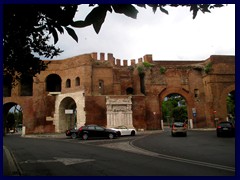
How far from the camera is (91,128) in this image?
2452 cm

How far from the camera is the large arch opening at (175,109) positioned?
219ft

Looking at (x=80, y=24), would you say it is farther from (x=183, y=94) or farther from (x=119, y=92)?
(x=183, y=94)

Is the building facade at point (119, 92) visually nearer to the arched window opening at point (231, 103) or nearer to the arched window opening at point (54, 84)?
the arched window opening at point (54, 84)

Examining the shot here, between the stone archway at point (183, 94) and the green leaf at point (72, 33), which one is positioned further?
the stone archway at point (183, 94)

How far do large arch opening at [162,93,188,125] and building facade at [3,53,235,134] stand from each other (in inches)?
1154

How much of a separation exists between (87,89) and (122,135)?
936 cm

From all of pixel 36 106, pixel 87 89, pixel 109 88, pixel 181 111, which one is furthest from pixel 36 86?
pixel 181 111

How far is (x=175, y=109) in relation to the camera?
68125 millimetres

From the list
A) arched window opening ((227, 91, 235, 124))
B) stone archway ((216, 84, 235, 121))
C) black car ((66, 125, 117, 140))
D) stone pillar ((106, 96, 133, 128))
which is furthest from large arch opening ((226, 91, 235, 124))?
black car ((66, 125, 117, 140))

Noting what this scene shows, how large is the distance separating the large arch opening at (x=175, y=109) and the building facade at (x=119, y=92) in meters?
29.3

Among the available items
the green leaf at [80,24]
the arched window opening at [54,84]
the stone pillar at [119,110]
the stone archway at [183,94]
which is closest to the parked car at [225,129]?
the stone pillar at [119,110]

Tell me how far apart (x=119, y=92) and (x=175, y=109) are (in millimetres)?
34930

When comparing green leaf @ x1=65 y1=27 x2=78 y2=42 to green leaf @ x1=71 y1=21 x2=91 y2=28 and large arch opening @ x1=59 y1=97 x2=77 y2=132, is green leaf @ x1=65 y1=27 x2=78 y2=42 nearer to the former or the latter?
green leaf @ x1=71 y1=21 x2=91 y2=28

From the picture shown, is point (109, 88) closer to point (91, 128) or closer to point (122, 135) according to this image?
point (122, 135)
